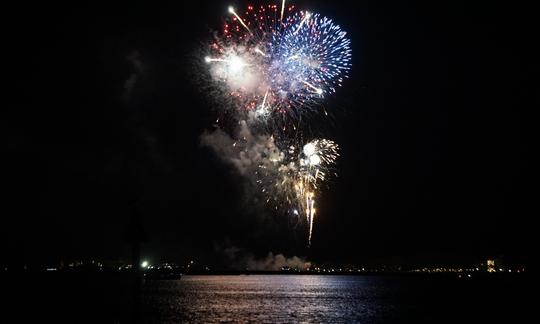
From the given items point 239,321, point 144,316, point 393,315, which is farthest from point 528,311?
point 144,316

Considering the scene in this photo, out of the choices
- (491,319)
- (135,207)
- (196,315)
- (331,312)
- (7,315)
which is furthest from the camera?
(331,312)

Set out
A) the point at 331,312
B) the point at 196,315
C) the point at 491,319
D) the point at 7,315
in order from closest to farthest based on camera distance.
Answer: the point at 7,315 → the point at 491,319 → the point at 196,315 → the point at 331,312

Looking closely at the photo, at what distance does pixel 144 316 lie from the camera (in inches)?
2298

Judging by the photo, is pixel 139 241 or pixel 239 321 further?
pixel 239 321

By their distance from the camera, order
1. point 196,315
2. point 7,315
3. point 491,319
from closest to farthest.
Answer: point 7,315
point 491,319
point 196,315

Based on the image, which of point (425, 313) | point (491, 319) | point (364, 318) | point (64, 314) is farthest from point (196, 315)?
point (491, 319)

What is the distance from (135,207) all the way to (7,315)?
24.7m

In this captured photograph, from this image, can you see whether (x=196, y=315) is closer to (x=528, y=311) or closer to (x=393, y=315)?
(x=393, y=315)

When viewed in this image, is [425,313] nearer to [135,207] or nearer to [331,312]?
[331,312]

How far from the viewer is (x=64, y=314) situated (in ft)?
185

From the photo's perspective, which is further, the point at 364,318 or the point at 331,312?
the point at 331,312

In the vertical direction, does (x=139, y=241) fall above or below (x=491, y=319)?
above

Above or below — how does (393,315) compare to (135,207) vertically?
below

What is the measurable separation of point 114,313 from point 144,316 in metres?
2.99
